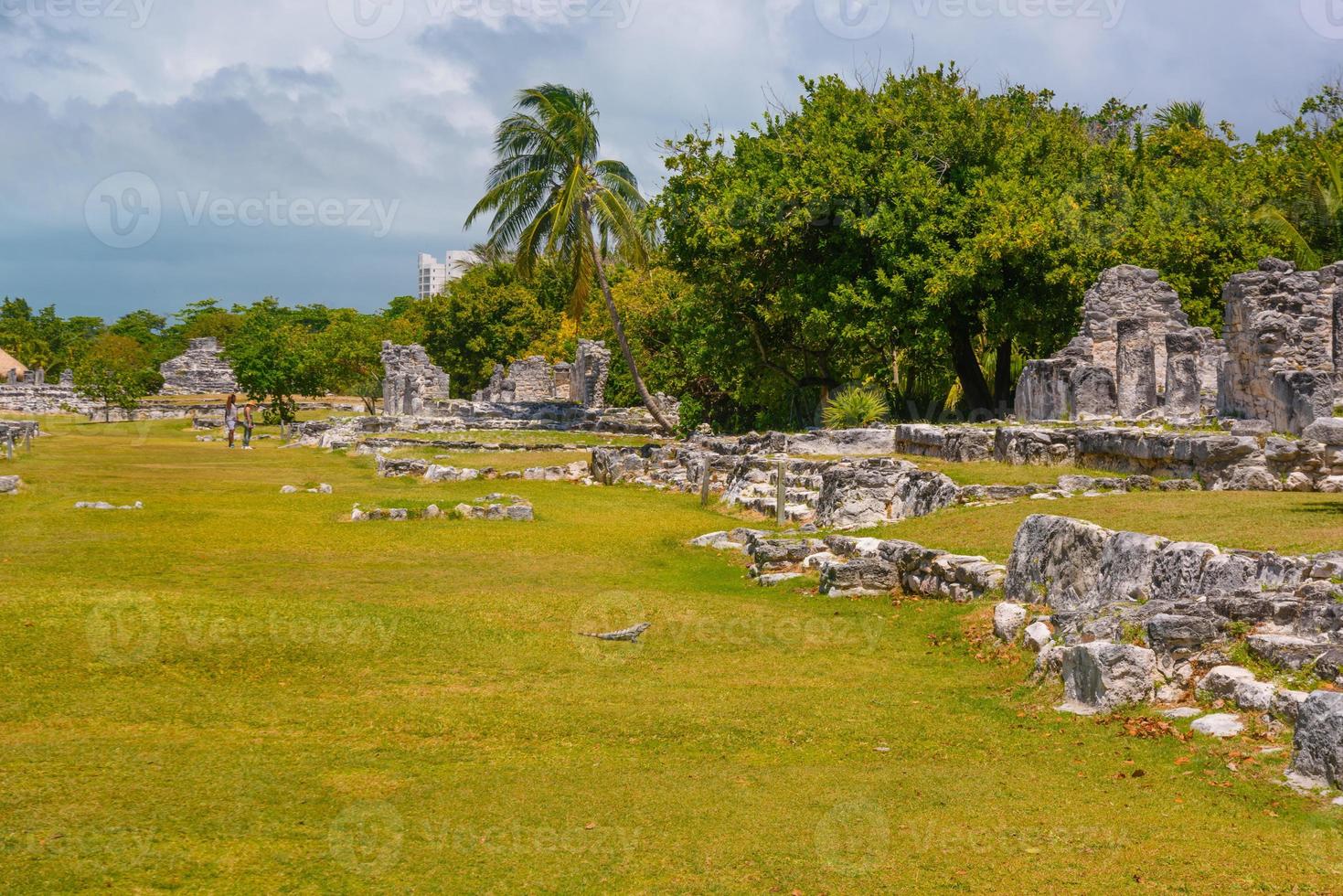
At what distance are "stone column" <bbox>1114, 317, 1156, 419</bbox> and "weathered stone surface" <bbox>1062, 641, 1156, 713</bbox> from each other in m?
15.7

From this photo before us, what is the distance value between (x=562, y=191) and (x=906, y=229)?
37.8 feet

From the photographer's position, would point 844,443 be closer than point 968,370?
Yes

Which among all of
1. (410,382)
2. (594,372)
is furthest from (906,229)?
(410,382)

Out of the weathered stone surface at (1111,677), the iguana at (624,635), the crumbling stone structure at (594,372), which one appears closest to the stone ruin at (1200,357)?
the weathered stone surface at (1111,677)

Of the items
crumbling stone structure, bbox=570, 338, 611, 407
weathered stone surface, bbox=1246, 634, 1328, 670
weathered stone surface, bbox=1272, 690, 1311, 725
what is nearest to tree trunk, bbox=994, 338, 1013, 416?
crumbling stone structure, bbox=570, 338, 611, 407

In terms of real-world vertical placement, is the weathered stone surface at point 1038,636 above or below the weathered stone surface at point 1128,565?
below

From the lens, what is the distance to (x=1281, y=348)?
17.6m

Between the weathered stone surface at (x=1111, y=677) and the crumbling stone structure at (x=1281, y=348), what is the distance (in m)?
10.7

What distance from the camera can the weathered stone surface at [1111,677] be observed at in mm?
7254

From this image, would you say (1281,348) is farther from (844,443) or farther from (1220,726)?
(1220,726)

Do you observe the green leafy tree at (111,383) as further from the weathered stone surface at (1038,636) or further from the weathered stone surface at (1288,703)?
the weathered stone surface at (1288,703)

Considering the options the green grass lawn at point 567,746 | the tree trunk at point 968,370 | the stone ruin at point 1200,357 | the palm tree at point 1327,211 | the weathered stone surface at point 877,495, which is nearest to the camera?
the green grass lawn at point 567,746

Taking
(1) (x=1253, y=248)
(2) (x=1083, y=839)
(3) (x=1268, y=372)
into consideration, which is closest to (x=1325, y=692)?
(2) (x=1083, y=839)

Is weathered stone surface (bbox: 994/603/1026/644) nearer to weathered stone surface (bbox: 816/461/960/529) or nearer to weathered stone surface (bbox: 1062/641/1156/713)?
weathered stone surface (bbox: 1062/641/1156/713)
